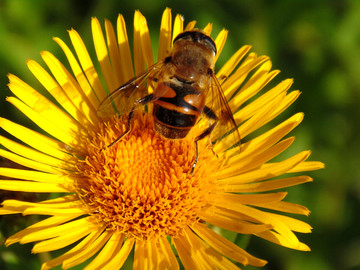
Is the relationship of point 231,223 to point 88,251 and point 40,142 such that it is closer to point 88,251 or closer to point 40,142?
point 88,251

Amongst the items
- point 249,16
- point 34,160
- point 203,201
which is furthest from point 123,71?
point 249,16

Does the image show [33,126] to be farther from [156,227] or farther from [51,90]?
[156,227]

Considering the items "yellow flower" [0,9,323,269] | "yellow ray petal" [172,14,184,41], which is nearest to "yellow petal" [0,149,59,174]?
"yellow flower" [0,9,323,269]

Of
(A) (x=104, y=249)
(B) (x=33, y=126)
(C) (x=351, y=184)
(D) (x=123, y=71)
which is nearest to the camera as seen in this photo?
(A) (x=104, y=249)

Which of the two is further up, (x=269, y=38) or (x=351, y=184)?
(x=269, y=38)

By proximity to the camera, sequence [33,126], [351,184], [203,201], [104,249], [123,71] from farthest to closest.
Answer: [351,184]
[33,126]
[123,71]
[203,201]
[104,249]

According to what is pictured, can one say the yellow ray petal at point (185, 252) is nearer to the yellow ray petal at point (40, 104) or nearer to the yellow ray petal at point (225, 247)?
the yellow ray petal at point (225, 247)

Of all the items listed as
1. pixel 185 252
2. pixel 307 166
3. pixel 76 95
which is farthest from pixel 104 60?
pixel 307 166
